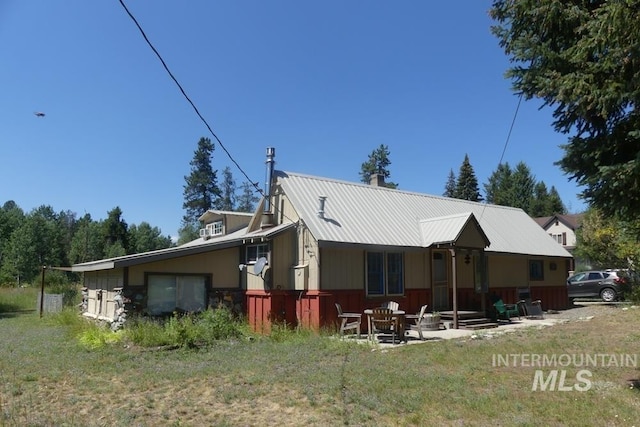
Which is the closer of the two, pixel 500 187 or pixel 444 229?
pixel 444 229

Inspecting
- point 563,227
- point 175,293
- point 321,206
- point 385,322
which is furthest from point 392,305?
point 563,227

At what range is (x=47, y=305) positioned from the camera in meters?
23.3

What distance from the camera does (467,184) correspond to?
6353 cm

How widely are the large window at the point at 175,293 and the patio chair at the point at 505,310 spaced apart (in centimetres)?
1006

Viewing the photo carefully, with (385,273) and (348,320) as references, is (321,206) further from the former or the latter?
(348,320)

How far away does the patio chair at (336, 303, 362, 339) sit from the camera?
44.7 feet

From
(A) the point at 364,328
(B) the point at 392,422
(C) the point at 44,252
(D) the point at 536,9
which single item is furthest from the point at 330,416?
(C) the point at 44,252

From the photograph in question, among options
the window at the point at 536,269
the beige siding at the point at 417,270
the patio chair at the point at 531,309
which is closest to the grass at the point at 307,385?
the beige siding at the point at 417,270

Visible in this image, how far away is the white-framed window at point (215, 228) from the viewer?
21.7 metres

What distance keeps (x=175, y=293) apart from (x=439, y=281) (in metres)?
8.99

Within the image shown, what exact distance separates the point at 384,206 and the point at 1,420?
14.3 meters

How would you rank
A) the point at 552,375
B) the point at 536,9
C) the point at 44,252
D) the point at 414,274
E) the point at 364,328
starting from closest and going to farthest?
the point at 536,9 → the point at 552,375 → the point at 364,328 → the point at 414,274 → the point at 44,252

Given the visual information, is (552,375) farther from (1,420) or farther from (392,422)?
(1,420)

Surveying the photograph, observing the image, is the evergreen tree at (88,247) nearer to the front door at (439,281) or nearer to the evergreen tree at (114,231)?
the evergreen tree at (114,231)
